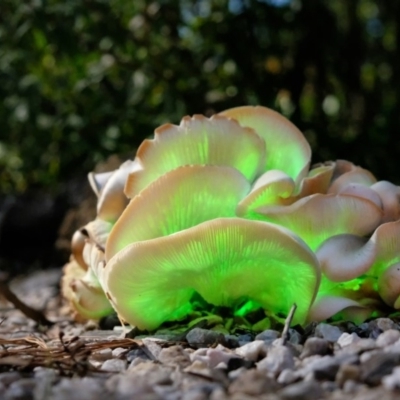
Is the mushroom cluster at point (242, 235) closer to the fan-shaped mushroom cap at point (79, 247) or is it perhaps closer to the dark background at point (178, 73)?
the fan-shaped mushroom cap at point (79, 247)

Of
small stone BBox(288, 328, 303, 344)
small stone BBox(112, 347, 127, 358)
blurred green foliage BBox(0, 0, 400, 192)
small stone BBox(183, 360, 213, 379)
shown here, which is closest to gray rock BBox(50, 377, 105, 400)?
small stone BBox(183, 360, 213, 379)

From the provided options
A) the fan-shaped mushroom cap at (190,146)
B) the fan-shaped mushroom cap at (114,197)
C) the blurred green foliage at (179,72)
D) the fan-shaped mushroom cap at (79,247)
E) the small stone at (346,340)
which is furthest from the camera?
the blurred green foliage at (179,72)

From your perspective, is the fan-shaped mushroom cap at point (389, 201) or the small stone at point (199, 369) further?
the fan-shaped mushroom cap at point (389, 201)

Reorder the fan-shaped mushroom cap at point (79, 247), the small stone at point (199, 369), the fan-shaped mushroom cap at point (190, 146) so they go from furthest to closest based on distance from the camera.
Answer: the fan-shaped mushroom cap at point (79, 247) → the fan-shaped mushroom cap at point (190, 146) → the small stone at point (199, 369)

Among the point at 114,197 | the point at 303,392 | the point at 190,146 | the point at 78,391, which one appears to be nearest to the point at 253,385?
the point at 303,392

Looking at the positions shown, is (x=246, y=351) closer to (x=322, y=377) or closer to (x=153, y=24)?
(x=322, y=377)

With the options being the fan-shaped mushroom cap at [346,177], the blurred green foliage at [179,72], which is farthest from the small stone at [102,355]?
the blurred green foliage at [179,72]
